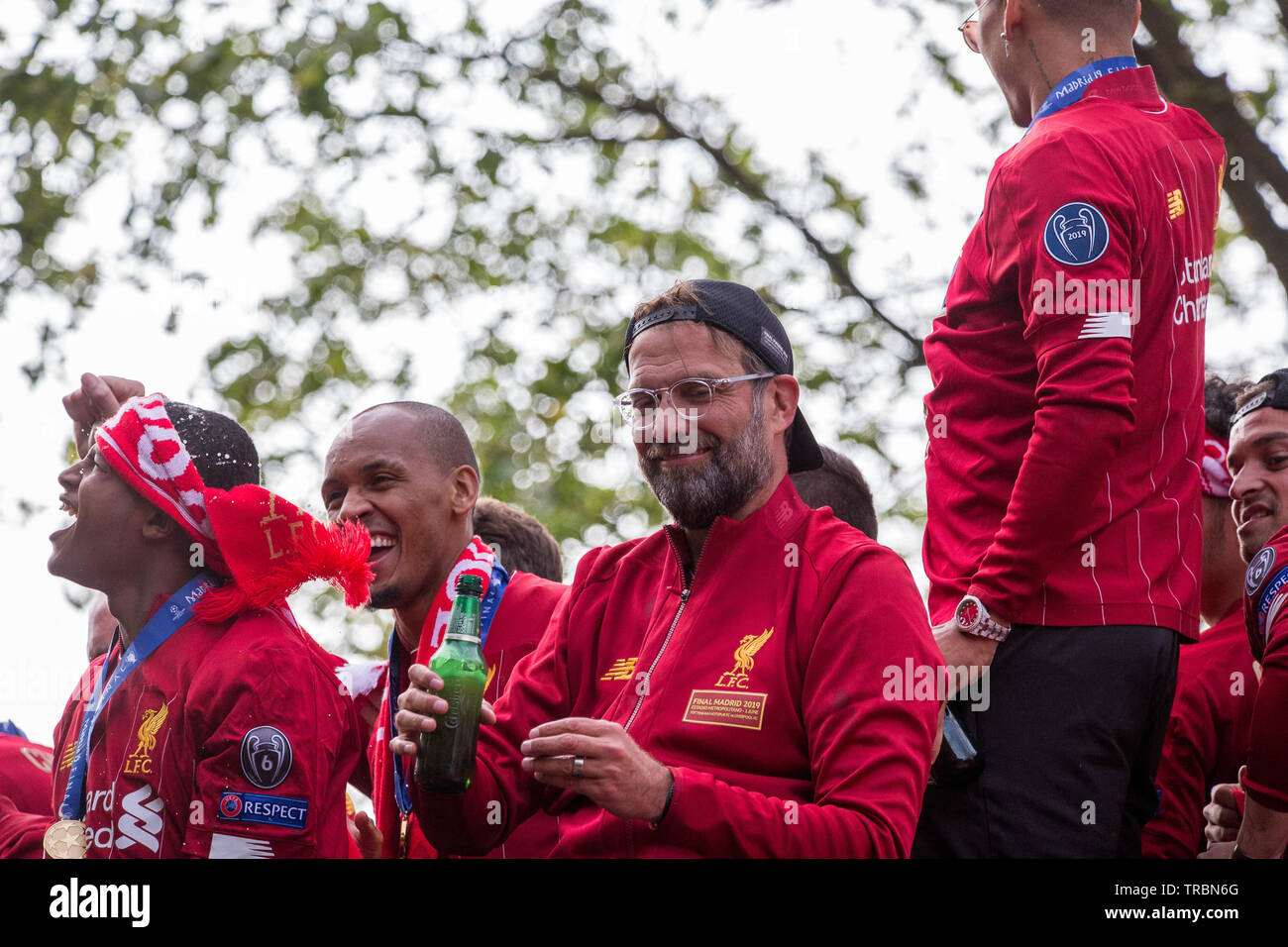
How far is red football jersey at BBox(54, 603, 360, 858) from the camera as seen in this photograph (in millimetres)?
3752

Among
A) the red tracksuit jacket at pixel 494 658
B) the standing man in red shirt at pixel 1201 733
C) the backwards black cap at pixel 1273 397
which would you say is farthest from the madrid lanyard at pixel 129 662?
the backwards black cap at pixel 1273 397

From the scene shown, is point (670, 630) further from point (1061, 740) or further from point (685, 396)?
point (1061, 740)

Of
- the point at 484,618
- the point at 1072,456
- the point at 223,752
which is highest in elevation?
the point at 1072,456

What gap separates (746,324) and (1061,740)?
1.32 meters

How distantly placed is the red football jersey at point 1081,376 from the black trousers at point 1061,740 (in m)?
0.08

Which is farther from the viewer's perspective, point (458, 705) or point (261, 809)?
point (261, 809)

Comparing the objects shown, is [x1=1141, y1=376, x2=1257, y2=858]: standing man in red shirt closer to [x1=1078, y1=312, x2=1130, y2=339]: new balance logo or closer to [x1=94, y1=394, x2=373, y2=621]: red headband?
[x1=1078, y1=312, x2=1130, y2=339]: new balance logo

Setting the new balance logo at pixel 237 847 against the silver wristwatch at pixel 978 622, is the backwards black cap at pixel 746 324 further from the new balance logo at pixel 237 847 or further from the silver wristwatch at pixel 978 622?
the new balance logo at pixel 237 847

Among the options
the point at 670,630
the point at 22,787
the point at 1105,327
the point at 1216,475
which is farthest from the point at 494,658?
the point at 1216,475

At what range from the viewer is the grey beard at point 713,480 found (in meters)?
3.62

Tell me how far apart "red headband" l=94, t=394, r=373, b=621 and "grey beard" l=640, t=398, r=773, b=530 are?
1.13m

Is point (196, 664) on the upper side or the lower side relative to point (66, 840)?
upper

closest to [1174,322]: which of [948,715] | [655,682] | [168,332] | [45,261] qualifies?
[948,715]

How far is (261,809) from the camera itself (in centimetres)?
374
